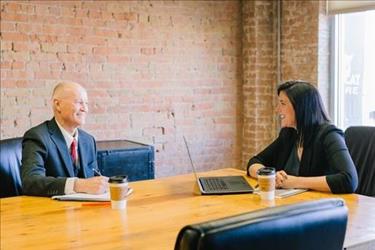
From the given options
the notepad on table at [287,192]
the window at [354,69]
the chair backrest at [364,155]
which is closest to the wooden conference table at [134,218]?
the notepad on table at [287,192]

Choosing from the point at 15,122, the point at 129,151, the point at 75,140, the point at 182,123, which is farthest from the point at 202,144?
the point at 75,140

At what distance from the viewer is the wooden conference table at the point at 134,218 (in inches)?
74.4

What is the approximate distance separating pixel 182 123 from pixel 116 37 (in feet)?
3.33

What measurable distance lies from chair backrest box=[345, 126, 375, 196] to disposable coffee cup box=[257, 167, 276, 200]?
95 centimetres

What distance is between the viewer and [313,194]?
8.35ft

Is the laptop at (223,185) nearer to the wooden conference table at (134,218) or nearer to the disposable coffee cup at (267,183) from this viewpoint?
the wooden conference table at (134,218)

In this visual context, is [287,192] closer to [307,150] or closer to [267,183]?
[267,183]

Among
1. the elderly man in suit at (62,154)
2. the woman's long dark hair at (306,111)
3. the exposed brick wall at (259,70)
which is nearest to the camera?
the elderly man in suit at (62,154)

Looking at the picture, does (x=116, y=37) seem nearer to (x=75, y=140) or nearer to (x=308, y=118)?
(x=75, y=140)

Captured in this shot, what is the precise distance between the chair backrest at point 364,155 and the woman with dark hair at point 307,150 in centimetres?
42

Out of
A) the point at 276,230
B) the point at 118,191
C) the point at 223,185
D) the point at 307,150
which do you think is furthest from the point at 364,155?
the point at 276,230

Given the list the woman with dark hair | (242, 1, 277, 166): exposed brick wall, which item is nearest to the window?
(242, 1, 277, 166): exposed brick wall

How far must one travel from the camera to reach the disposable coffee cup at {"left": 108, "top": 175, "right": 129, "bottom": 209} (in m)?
2.32

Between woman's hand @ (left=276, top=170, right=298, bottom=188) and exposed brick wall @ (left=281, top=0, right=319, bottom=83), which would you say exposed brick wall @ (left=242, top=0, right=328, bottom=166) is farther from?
woman's hand @ (left=276, top=170, right=298, bottom=188)
